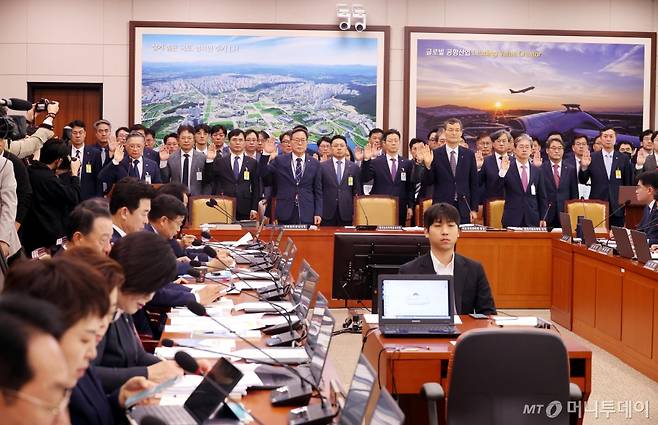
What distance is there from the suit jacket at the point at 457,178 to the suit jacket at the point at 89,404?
21.0 ft

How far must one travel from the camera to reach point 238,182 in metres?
9.01

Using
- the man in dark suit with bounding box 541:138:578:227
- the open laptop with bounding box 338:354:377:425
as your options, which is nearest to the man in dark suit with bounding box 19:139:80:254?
the open laptop with bounding box 338:354:377:425

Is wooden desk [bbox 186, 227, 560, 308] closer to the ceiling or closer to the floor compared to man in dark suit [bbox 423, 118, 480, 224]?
closer to the floor

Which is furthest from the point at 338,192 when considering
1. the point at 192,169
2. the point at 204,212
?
the point at 192,169

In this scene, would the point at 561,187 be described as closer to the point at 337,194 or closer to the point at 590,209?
the point at 590,209

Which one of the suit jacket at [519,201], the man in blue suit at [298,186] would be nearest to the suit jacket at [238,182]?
the man in blue suit at [298,186]

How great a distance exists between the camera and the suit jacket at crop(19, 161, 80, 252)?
6027mm

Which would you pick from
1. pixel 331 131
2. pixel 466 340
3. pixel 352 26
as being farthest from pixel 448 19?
pixel 466 340

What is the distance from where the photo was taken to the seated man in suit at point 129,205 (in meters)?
4.45

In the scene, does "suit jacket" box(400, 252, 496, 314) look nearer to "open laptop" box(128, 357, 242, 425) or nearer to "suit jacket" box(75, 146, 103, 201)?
"open laptop" box(128, 357, 242, 425)

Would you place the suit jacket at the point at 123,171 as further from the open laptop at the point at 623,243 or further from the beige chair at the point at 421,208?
the open laptop at the point at 623,243

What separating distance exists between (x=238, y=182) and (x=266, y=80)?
2.80m

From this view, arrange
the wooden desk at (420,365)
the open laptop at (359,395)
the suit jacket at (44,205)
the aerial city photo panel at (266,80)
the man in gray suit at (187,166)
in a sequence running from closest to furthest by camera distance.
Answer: the open laptop at (359,395) < the wooden desk at (420,365) < the suit jacket at (44,205) < the man in gray suit at (187,166) < the aerial city photo panel at (266,80)

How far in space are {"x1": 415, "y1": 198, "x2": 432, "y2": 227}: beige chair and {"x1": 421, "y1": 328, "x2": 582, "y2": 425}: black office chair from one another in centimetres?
554
